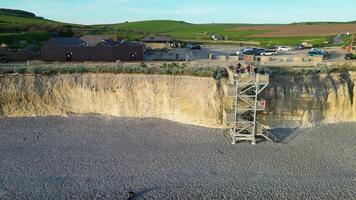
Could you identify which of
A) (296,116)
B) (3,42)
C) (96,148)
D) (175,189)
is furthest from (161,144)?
(3,42)

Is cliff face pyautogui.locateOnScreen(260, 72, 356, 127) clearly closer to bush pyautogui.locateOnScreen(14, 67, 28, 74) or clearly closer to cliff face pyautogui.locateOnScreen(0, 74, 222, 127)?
cliff face pyautogui.locateOnScreen(0, 74, 222, 127)

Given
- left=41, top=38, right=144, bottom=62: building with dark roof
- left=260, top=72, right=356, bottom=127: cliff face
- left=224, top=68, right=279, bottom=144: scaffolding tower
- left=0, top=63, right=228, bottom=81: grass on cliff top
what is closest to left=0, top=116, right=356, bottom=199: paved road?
left=224, top=68, right=279, bottom=144: scaffolding tower

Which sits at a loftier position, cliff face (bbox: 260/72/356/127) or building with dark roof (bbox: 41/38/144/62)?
building with dark roof (bbox: 41/38/144/62)

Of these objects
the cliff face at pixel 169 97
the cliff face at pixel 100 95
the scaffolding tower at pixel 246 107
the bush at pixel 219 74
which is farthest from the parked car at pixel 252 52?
the scaffolding tower at pixel 246 107

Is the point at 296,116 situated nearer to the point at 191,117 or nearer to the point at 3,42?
the point at 191,117

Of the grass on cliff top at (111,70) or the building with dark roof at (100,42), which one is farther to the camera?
the building with dark roof at (100,42)

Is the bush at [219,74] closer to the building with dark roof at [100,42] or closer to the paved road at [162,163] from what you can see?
the paved road at [162,163]
